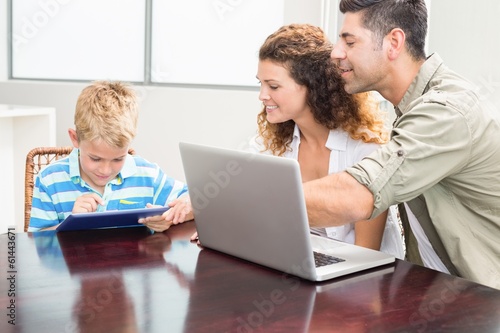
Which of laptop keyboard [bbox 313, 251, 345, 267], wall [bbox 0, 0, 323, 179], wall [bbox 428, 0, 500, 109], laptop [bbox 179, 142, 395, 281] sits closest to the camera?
laptop [bbox 179, 142, 395, 281]

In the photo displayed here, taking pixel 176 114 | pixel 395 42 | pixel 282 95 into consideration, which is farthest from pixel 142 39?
pixel 395 42

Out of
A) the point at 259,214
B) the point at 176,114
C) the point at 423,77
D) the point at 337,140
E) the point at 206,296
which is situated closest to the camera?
the point at 206,296

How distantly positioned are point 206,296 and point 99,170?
81 cm

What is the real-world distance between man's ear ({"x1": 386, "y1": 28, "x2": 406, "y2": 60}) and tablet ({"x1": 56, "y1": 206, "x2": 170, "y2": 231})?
0.67m

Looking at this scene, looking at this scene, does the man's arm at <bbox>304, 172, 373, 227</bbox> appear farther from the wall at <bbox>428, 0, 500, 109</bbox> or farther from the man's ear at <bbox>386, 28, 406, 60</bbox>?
the wall at <bbox>428, 0, 500, 109</bbox>

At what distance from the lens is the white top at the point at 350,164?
1849mm

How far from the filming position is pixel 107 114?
6.07 ft

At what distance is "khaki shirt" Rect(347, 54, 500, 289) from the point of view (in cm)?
138

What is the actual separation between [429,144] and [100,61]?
11.3ft

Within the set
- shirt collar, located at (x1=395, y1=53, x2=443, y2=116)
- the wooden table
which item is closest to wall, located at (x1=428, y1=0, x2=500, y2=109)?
shirt collar, located at (x1=395, y1=53, x2=443, y2=116)

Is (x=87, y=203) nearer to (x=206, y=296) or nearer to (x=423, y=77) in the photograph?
(x=206, y=296)

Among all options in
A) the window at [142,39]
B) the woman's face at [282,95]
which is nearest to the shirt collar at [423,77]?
the woman's face at [282,95]

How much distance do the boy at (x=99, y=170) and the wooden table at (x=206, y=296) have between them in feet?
1.33

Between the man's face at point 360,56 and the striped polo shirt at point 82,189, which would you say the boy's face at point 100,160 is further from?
the man's face at point 360,56
